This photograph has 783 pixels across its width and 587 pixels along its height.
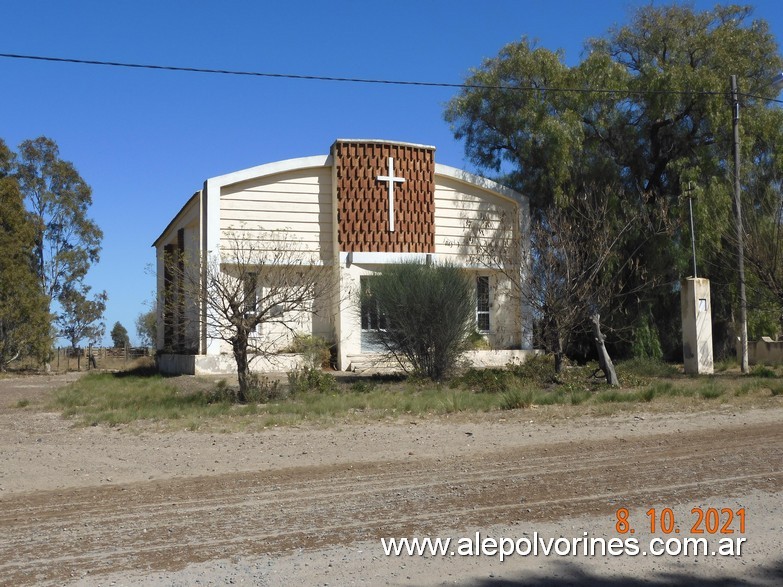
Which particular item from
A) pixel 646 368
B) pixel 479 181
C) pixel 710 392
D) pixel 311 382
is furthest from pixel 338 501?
pixel 479 181

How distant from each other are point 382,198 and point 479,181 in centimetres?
368

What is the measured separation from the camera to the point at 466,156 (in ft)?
104

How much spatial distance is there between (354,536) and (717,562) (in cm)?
289

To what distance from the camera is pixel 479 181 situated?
2852cm

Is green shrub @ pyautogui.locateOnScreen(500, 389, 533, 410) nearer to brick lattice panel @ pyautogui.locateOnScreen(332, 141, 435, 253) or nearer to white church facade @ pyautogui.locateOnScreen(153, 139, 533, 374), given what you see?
white church facade @ pyautogui.locateOnScreen(153, 139, 533, 374)

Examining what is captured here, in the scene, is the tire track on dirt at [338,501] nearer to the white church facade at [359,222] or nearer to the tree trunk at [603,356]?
the tree trunk at [603,356]

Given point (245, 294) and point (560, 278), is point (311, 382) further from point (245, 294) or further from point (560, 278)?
point (560, 278)

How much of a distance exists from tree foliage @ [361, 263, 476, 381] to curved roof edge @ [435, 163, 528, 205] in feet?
26.0

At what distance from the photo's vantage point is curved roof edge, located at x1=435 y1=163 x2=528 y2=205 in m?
28.1

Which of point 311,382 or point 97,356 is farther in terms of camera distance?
point 97,356

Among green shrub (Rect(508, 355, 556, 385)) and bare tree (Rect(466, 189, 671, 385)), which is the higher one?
bare tree (Rect(466, 189, 671, 385))

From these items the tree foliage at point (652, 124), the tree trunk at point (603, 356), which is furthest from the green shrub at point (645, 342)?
the tree trunk at point (603, 356)

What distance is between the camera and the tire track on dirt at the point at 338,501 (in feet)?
22.1
